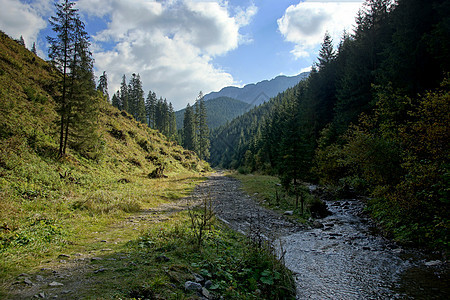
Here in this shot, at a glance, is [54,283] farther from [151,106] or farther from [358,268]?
[151,106]

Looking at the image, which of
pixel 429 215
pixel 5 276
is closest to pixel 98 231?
pixel 5 276

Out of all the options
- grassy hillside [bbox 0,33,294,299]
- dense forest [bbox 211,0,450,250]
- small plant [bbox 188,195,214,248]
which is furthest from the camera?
dense forest [bbox 211,0,450,250]

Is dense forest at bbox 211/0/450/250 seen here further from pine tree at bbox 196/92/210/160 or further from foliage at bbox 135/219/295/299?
pine tree at bbox 196/92/210/160

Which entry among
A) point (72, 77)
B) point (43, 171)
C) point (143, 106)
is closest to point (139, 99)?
point (143, 106)

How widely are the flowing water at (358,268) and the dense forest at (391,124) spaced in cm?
150

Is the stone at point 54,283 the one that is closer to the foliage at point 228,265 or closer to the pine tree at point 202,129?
the foliage at point 228,265

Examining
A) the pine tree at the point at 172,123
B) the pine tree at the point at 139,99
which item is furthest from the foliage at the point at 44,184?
the pine tree at the point at 172,123

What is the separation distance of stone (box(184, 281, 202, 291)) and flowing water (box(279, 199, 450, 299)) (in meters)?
2.08

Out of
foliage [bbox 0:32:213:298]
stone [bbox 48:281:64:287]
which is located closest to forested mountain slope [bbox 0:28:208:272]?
foliage [bbox 0:32:213:298]

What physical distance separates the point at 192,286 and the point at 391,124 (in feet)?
56.0

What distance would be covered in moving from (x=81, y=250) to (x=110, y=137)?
33.5 metres

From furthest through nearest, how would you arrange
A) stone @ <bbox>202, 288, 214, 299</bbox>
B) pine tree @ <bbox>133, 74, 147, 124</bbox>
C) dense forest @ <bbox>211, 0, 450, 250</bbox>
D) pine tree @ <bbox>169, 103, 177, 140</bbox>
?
pine tree @ <bbox>169, 103, 177, 140</bbox>
pine tree @ <bbox>133, 74, 147, 124</bbox>
dense forest @ <bbox>211, 0, 450, 250</bbox>
stone @ <bbox>202, 288, 214, 299</bbox>

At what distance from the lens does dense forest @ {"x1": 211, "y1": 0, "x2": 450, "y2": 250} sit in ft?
30.1

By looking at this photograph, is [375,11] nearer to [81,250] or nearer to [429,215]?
[429,215]
